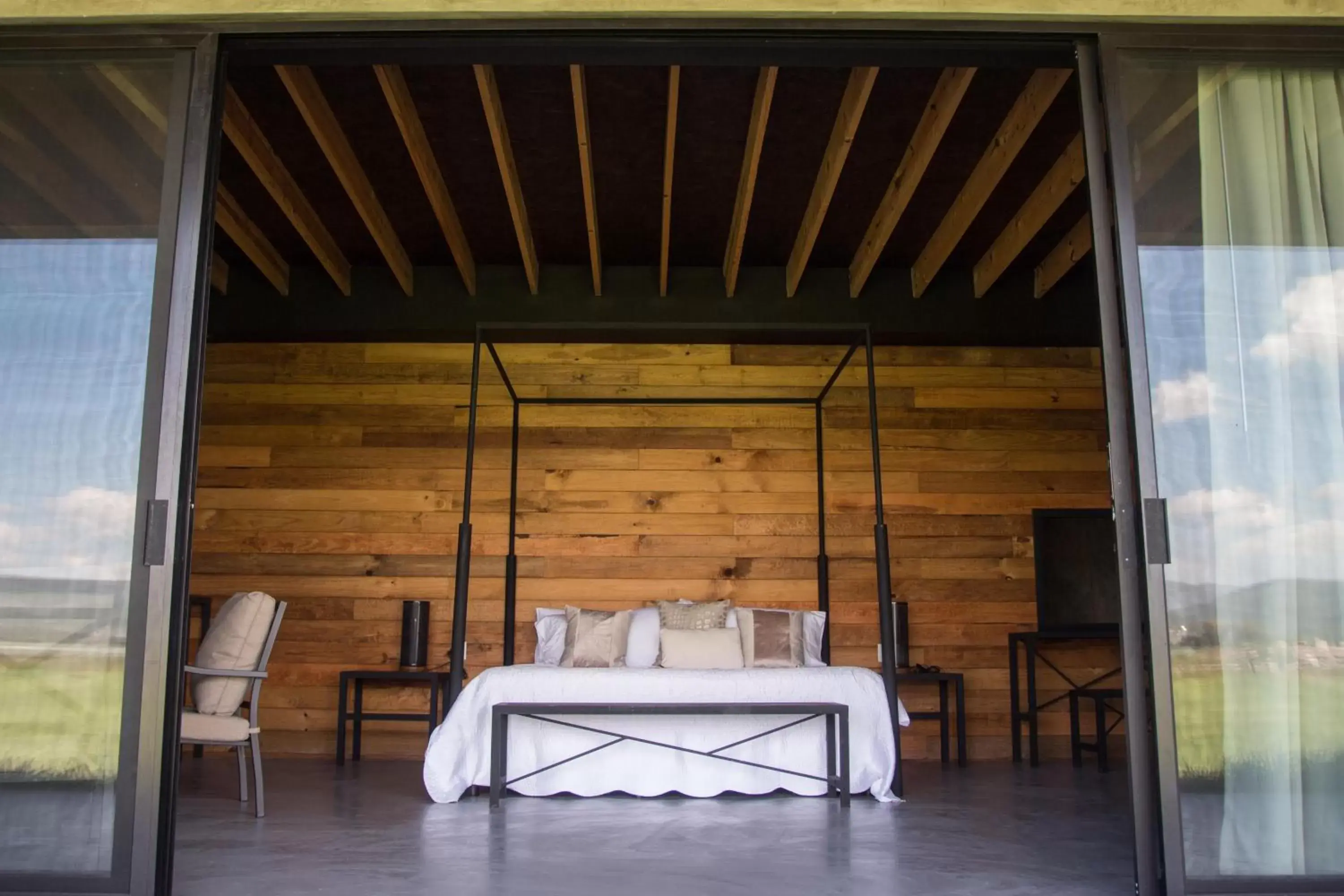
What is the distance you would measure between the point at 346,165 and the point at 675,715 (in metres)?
2.78

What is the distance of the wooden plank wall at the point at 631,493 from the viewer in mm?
6555

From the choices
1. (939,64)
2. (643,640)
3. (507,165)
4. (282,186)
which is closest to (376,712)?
(643,640)

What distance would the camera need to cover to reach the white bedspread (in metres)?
4.91

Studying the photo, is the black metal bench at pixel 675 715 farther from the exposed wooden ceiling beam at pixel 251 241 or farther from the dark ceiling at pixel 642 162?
the exposed wooden ceiling beam at pixel 251 241

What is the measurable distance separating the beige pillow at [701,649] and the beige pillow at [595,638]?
29cm

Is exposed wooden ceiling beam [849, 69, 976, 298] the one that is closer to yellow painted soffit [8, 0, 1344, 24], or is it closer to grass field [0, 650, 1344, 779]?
yellow painted soffit [8, 0, 1344, 24]

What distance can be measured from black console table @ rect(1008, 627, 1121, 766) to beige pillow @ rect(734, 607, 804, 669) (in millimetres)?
1253

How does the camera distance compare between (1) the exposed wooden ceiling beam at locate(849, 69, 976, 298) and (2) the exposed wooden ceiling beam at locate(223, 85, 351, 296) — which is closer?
(1) the exposed wooden ceiling beam at locate(849, 69, 976, 298)

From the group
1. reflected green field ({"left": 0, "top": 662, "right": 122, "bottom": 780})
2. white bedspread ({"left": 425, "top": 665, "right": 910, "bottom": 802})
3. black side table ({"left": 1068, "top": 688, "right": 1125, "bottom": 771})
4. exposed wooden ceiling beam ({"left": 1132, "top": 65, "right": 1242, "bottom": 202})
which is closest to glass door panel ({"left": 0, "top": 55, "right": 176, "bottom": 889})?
reflected green field ({"left": 0, "top": 662, "right": 122, "bottom": 780})

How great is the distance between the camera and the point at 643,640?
6.20m

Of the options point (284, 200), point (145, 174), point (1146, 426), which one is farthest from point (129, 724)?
point (284, 200)

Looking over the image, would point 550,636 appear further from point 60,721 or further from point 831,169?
point 60,721

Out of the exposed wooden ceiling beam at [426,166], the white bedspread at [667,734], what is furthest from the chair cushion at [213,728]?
the exposed wooden ceiling beam at [426,166]

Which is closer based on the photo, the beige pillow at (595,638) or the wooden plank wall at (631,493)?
the beige pillow at (595,638)
